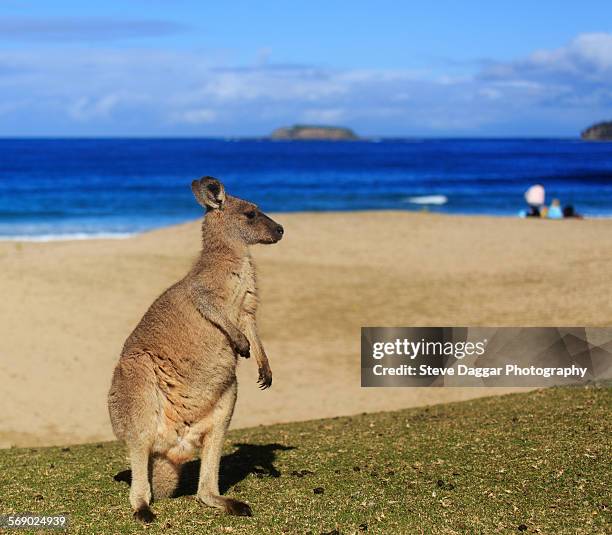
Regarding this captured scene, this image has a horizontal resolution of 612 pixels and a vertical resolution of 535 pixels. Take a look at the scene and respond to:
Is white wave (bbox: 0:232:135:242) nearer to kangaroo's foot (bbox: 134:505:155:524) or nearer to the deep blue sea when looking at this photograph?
the deep blue sea

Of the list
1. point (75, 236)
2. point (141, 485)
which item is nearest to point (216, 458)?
point (141, 485)

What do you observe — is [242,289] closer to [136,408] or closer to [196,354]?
[196,354]

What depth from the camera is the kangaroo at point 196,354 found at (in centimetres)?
523

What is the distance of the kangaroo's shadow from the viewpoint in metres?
6.22

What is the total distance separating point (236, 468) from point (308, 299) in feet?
34.8

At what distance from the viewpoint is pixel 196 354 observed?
208 inches

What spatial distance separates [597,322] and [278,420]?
Answer: 6.22 meters

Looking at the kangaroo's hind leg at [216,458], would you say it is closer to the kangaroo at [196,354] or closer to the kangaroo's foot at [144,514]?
the kangaroo at [196,354]

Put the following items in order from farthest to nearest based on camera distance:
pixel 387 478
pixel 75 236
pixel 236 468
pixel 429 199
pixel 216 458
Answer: pixel 429 199
pixel 75 236
pixel 236 468
pixel 387 478
pixel 216 458

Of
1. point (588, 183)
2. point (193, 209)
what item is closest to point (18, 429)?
point (193, 209)

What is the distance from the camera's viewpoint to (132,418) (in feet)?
17.0

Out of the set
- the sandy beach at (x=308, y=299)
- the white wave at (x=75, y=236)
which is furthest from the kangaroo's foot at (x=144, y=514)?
the white wave at (x=75, y=236)

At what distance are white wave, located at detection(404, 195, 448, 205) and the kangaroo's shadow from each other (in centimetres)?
4112

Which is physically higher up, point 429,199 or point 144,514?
point 429,199
